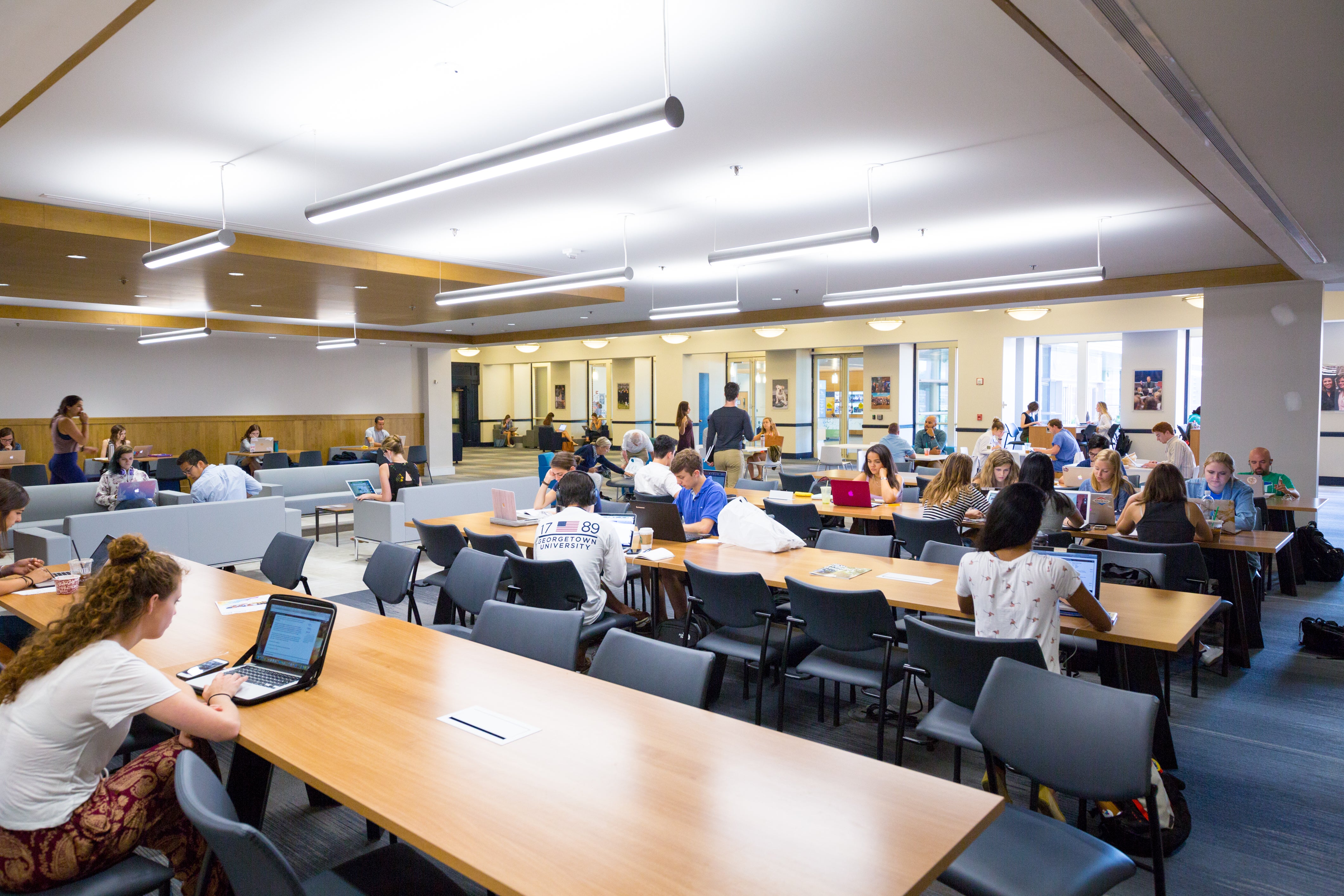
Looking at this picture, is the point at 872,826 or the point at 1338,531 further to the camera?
the point at 1338,531

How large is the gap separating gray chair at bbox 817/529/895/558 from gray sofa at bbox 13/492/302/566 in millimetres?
4301

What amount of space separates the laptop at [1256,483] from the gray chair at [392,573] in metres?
6.49

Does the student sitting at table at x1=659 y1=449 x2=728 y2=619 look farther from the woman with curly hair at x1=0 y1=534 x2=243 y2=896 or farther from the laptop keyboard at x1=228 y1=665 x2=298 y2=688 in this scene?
the woman with curly hair at x1=0 y1=534 x2=243 y2=896

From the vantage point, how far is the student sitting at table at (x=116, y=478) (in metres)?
8.01

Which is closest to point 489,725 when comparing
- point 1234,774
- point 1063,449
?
point 1234,774

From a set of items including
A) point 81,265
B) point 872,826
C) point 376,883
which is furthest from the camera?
point 81,265

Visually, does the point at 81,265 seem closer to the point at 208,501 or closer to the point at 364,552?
the point at 208,501

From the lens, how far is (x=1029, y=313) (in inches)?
538

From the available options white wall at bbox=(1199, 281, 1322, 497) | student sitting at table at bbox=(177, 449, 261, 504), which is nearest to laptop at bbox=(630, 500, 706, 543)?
student sitting at table at bbox=(177, 449, 261, 504)

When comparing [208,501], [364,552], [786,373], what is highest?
[786,373]

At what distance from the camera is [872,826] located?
1.58 metres

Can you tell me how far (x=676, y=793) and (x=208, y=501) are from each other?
7.24 meters

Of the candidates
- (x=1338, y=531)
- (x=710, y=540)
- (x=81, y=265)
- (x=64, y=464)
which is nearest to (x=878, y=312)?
(x=1338, y=531)

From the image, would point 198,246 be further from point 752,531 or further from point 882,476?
point 882,476
